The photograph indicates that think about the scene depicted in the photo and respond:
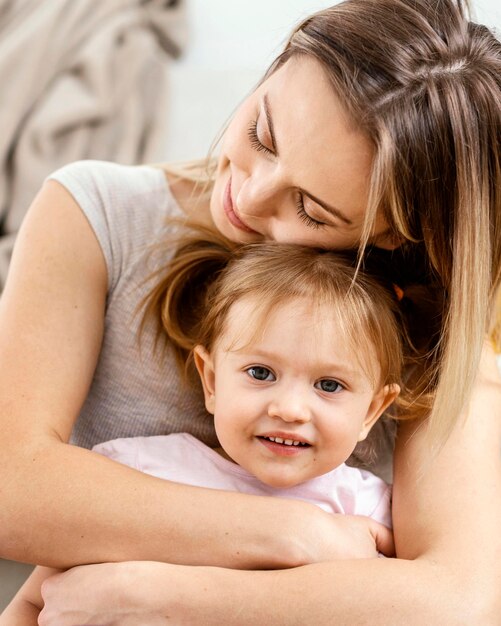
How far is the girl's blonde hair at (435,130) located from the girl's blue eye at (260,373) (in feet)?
0.63

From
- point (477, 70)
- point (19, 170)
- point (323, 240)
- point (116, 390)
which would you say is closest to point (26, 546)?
point (116, 390)

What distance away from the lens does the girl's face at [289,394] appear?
1.12m

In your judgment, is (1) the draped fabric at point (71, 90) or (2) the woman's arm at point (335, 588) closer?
(2) the woman's arm at point (335, 588)

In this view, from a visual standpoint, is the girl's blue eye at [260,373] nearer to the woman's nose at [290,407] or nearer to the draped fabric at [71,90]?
the woman's nose at [290,407]

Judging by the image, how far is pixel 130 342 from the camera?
136cm

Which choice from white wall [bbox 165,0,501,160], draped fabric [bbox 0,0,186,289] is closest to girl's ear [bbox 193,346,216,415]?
draped fabric [bbox 0,0,186,289]

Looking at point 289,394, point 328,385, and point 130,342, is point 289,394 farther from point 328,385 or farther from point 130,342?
point 130,342

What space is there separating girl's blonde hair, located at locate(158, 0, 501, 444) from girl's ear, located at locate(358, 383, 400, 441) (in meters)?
0.05

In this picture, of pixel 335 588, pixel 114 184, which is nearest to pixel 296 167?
pixel 114 184

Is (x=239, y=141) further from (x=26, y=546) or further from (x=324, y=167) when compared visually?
(x=26, y=546)

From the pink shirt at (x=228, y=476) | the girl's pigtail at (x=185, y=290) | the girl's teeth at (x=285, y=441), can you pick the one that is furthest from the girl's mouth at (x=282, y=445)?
the girl's pigtail at (x=185, y=290)

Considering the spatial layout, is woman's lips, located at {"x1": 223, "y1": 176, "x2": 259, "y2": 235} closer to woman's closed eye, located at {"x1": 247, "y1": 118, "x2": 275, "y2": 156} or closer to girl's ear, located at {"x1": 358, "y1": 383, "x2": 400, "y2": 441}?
woman's closed eye, located at {"x1": 247, "y1": 118, "x2": 275, "y2": 156}

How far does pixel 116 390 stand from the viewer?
1376 mm

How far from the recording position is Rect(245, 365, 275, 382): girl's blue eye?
1140mm
